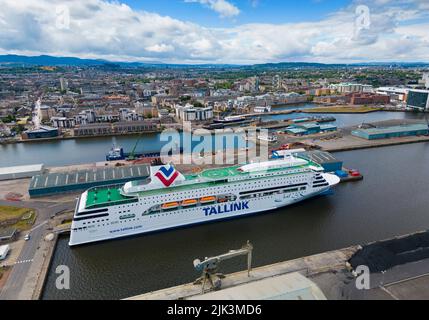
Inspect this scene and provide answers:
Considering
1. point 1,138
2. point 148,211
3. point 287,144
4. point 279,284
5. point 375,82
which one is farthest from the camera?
point 375,82

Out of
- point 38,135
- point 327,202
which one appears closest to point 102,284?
point 327,202

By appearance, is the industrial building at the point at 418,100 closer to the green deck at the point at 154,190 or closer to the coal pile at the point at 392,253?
the green deck at the point at 154,190

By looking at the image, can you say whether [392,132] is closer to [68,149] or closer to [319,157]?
[319,157]

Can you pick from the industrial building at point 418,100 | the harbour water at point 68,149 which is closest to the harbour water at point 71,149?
the harbour water at point 68,149

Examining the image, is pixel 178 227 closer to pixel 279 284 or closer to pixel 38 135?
pixel 279 284

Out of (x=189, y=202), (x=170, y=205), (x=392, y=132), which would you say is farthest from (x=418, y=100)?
(x=170, y=205)

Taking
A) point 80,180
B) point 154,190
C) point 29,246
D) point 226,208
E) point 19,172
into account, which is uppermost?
point 154,190

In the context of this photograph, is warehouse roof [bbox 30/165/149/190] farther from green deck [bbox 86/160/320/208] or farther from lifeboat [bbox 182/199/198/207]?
lifeboat [bbox 182/199/198/207]
